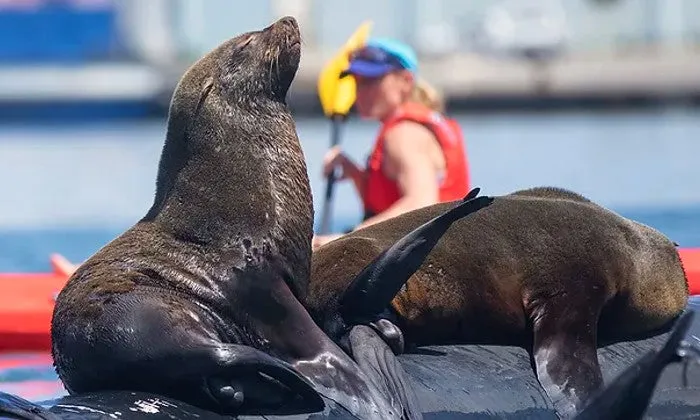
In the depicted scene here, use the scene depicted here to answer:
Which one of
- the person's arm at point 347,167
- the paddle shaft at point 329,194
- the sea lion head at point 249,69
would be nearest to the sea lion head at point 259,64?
the sea lion head at point 249,69

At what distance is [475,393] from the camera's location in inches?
148

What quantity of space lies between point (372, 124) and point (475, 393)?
68.8 feet

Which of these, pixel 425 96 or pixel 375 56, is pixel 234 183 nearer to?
pixel 375 56

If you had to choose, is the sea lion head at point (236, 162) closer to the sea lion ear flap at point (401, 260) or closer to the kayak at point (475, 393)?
the sea lion ear flap at point (401, 260)

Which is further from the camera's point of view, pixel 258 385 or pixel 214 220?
pixel 214 220

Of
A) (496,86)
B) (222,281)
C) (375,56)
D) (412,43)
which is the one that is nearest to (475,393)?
(222,281)

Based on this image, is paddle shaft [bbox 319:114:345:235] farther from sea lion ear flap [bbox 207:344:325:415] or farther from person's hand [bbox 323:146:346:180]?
sea lion ear flap [bbox 207:344:325:415]

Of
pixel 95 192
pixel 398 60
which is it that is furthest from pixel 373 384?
pixel 95 192

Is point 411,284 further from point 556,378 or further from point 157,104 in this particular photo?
point 157,104

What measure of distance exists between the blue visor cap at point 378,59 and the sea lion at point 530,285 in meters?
2.15

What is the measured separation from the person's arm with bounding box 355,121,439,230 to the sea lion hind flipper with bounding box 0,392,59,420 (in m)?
3.25

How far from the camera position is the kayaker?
6430 mm

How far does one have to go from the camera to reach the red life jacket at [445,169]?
659 centimetres

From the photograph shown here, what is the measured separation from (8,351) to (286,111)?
3097 mm
